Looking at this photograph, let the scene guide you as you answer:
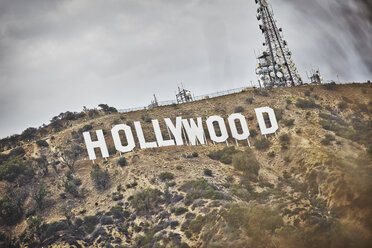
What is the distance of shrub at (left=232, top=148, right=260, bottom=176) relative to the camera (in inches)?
1855

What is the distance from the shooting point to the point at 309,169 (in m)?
44.2

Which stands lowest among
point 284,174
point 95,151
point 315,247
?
point 315,247

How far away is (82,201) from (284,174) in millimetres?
30700

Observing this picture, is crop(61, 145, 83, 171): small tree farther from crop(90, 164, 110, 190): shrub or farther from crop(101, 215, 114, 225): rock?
crop(101, 215, 114, 225): rock

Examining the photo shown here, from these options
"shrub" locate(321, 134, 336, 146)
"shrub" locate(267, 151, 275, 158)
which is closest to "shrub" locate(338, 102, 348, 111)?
"shrub" locate(321, 134, 336, 146)

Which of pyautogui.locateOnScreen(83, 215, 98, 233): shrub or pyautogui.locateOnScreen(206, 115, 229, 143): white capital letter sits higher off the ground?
pyautogui.locateOnScreen(206, 115, 229, 143): white capital letter

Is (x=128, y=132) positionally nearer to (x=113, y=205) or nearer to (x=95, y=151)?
(x=95, y=151)

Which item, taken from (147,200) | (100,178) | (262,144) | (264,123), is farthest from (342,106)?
(100,178)

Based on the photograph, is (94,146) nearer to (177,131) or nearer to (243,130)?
(177,131)

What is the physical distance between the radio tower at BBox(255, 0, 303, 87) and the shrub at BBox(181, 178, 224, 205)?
4455cm

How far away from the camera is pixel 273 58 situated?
84.7m

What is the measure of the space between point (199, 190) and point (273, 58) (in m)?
53.6

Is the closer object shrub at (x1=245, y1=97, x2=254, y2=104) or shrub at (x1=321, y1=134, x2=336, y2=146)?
shrub at (x1=321, y1=134, x2=336, y2=146)

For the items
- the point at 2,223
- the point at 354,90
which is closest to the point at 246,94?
the point at 354,90
